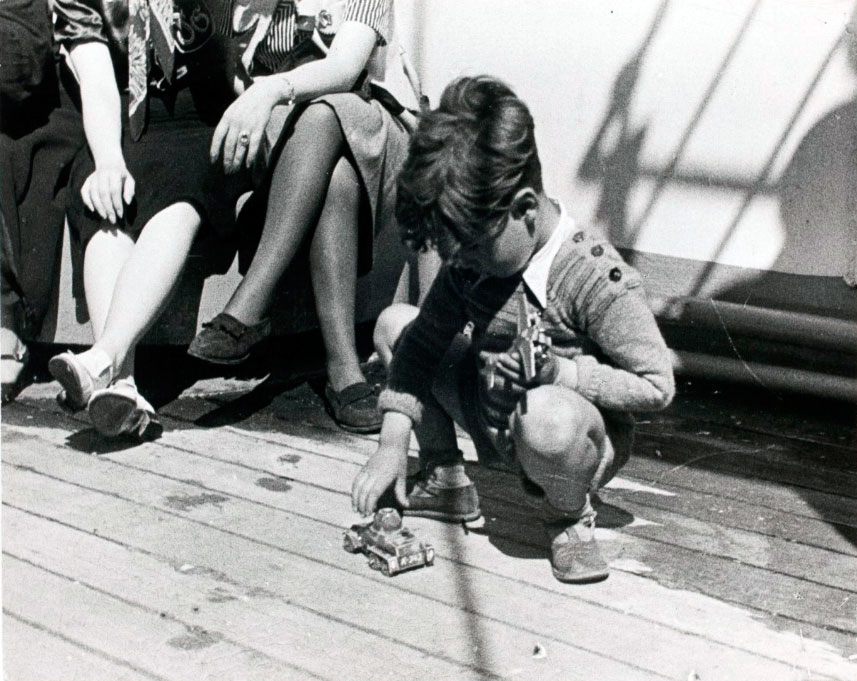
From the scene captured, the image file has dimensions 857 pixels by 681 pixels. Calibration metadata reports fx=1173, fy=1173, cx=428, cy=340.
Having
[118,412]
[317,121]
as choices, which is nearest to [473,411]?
[118,412]

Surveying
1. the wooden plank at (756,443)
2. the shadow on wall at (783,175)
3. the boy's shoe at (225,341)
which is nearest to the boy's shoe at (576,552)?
the wooden plank at (756,443)

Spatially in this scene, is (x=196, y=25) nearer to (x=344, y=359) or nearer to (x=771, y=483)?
(x=344, y=359)

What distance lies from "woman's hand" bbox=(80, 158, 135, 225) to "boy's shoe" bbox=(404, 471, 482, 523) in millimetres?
1118

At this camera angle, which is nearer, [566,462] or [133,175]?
[566,462]

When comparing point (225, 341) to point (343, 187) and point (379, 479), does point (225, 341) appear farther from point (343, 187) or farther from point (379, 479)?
point (379, 479)

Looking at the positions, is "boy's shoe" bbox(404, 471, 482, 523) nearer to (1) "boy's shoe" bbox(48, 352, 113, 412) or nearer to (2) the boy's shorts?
(2) the boy's shorts

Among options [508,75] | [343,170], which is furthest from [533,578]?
[508,75]

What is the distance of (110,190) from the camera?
2887 mm

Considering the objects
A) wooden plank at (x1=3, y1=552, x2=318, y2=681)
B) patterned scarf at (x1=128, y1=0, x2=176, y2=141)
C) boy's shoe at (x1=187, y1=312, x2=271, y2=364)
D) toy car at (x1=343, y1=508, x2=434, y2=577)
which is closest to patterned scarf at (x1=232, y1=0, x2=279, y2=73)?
patterned scarf at (x1=128, y1=0, x2=176, y2=141)

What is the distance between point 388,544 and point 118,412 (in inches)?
34.3

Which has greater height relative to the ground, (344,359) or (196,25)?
(196,25)

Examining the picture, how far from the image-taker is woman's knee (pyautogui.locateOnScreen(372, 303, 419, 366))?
238 centimetres

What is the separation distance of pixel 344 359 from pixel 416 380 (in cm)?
75

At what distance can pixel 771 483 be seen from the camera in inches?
102
